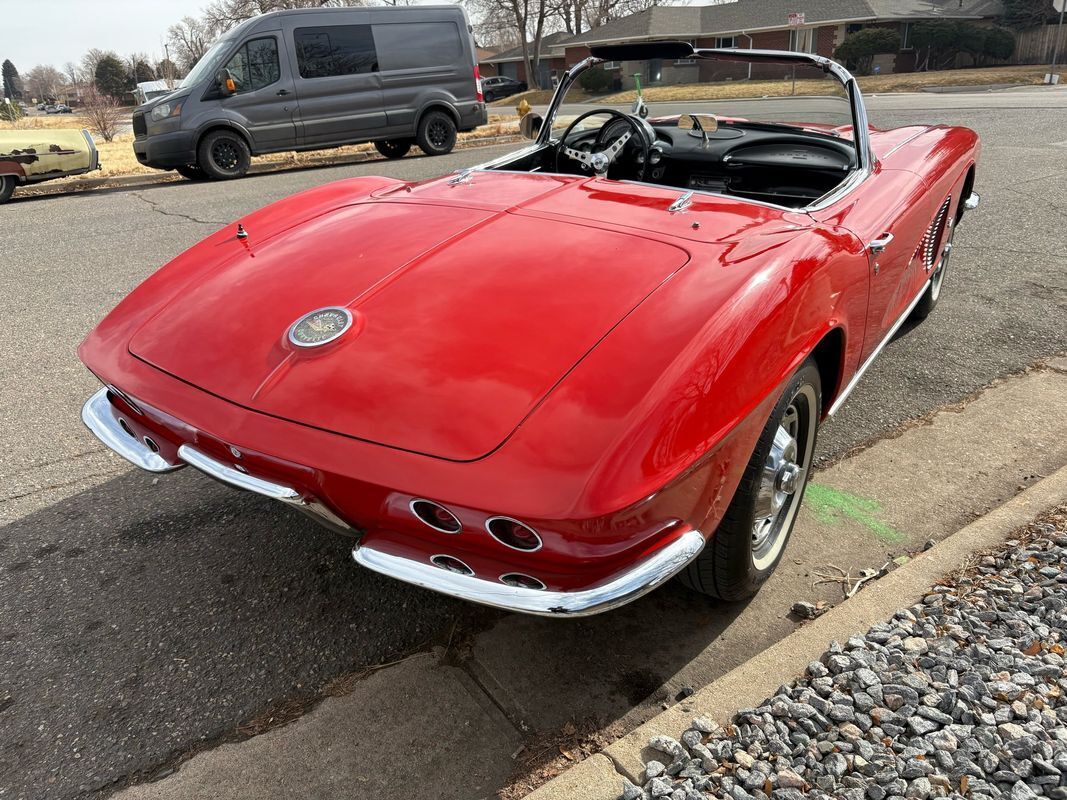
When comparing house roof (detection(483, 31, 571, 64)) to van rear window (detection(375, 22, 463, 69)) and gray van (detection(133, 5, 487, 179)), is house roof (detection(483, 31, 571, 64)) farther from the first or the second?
gray van (detection(133, 5, 487, 179))

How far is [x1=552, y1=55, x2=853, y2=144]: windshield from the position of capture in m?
3.33

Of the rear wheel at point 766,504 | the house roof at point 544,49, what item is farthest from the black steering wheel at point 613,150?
the house roof at point 544,49

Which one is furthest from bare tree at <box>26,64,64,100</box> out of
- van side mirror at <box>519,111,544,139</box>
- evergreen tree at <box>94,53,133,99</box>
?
van side mirror at <box>519,111,544,139</box>

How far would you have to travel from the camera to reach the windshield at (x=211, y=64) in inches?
397

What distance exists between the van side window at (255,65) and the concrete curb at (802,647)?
10529 mm

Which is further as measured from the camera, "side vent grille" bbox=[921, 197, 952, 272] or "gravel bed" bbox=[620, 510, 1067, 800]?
"side vent grille" bbox=[921, 197, 952, 272]

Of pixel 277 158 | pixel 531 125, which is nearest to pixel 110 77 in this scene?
pixel 277 158

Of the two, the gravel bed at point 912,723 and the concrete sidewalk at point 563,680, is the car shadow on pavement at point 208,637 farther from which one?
the gravel bed at point 912,723

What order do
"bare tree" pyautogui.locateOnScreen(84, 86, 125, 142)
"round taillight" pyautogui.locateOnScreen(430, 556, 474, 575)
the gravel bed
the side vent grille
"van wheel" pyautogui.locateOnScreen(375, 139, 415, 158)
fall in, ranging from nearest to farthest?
the gravel bed
"round taillight" pyautogui.locateOnScreen(430, 556, 474, 575)
the side vent grille
"van wheel" pyautogui.locateOnScreen(375, 139, 415, 158)
"bare tree" pyautogui.locateOnScreen(84, 86, 125, 142)

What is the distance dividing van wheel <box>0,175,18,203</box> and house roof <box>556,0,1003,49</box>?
33332 mm

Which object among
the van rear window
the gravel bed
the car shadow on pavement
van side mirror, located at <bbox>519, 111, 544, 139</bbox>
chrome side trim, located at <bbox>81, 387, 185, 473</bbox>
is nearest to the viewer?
the gravel bed

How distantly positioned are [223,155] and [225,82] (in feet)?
3.06

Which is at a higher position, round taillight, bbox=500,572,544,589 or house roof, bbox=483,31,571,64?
house roof, bbox=483,31,571,64

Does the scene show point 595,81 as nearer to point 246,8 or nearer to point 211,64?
point 211,64
